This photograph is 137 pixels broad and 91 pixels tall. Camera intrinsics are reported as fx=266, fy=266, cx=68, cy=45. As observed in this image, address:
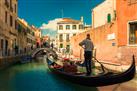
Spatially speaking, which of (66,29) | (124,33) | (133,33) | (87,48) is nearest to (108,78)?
(87,48)

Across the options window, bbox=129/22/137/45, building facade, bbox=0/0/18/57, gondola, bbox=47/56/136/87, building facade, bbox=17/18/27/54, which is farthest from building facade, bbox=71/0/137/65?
building facade, bbox=17/18/27/54

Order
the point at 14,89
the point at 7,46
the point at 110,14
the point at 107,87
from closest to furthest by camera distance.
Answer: the point at 107,87 < the point at 14,89 < the point at 110,14 < the point at 7,46

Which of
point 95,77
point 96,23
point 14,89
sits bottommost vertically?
point 14,89

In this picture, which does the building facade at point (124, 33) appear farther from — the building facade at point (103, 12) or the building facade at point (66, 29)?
the building facade at point (66, 29)

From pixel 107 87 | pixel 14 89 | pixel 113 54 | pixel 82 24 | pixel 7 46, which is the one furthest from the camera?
pixel 82 24

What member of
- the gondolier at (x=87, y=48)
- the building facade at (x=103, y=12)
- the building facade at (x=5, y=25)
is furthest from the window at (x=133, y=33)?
the building facade at (x=5, y=25)

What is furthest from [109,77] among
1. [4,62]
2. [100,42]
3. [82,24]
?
[82,24]

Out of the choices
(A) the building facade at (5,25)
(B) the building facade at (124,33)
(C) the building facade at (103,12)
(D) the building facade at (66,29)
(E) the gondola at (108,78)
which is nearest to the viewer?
(E) the gondola at (108,78)

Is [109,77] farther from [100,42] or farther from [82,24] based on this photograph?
[82,24]

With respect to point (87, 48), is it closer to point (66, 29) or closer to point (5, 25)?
point (5, 25)

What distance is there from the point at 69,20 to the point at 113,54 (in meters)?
37.5

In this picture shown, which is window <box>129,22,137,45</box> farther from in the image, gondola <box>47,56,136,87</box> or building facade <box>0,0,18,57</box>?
building facade <box>0,0,18,57</box>

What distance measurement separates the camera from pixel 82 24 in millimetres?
53344

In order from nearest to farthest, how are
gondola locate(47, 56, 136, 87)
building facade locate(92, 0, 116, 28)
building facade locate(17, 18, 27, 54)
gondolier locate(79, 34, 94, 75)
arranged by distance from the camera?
1. gondola locate(47, 56, 136, 87)
2. gondolier locate(79, 34, 94, 75)
3. building facade locate(92, 0, 116, 28)
4. building facade locate(17, 18, 27, 54)
